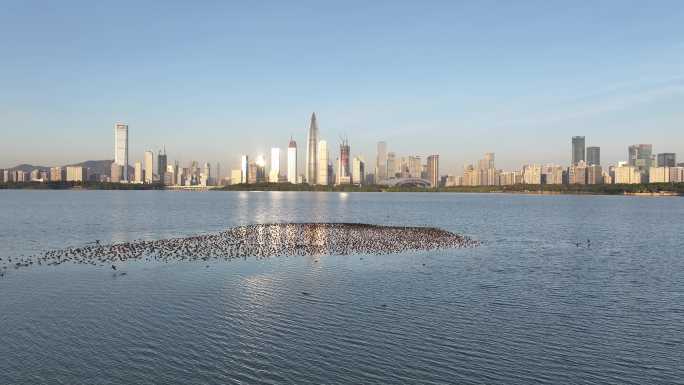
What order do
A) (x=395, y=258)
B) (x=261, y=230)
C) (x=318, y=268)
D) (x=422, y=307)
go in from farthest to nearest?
(x=261, y=230)
(x=395, y=258)
(x=318, y=268)
(x=422, y=307)

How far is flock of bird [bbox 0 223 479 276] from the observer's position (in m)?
48.7

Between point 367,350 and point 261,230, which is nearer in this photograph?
point 367,350

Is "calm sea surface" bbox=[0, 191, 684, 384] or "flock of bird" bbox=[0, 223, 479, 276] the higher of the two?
"flock of bird" bbox=[0, 223, 479, 276]

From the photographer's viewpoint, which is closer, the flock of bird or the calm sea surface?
the calm sea surface

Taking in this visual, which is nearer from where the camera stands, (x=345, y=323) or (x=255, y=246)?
(x=345, y=323)

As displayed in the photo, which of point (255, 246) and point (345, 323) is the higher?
point (255, 246)

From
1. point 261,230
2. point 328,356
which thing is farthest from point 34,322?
point 261,230

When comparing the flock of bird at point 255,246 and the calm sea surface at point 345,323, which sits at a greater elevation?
the flock of bird at point 255,246

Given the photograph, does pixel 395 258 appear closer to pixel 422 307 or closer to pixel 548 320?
pixel 422 307

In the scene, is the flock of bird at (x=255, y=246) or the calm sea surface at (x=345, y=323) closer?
the calm sea surface at (x=345, y=323)

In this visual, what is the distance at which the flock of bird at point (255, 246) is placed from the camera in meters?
48.7

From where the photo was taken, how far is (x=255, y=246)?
5862 cm

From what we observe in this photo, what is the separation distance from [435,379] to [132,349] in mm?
14152

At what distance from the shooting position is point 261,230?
79562 mm
